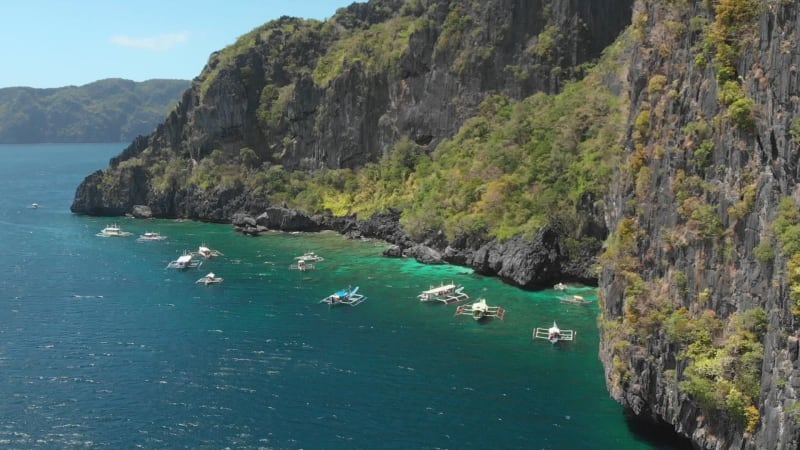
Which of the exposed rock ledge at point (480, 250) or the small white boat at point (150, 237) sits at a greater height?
the exposed rock ledge at point (480, 250)

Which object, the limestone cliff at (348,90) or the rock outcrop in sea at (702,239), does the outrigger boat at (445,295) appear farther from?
the limestone cliff at (348,90)

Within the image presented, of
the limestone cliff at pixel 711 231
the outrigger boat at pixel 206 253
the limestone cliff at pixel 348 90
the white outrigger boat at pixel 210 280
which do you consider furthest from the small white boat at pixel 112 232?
the limestone cliff at pixel 711 231

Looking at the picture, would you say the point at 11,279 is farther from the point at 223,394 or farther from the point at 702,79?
the point at 702,79

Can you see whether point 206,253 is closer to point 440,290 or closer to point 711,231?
point 440,290

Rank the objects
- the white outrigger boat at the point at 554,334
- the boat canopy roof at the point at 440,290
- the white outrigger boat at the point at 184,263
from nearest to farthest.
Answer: the white outrigger boat at the point at 554,334
the boat canopy roof at the point at 440,290
the white outrigger boat at the point at 184,263

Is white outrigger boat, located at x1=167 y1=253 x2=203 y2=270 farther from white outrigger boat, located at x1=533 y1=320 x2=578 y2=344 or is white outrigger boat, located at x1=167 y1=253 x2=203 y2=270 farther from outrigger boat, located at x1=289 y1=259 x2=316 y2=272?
white outrigger boat, located at x1=533 y1=320 x2=578 y2=344

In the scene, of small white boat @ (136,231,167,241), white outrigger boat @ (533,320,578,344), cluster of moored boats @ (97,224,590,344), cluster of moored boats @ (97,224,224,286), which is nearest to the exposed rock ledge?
cluster of moored boats @ (97,224,590,344)
